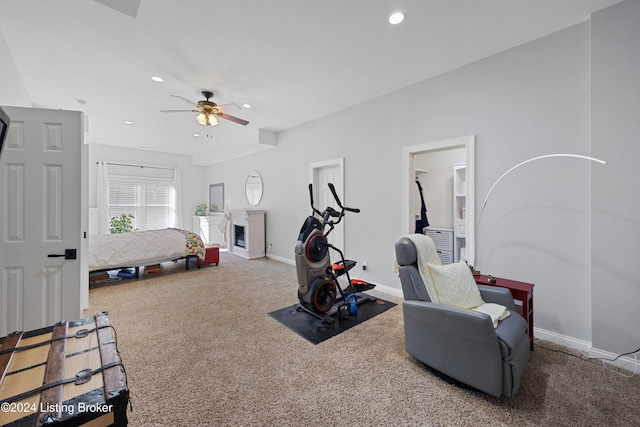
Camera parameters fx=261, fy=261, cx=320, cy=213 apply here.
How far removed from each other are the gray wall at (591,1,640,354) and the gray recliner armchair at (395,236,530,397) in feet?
2.44

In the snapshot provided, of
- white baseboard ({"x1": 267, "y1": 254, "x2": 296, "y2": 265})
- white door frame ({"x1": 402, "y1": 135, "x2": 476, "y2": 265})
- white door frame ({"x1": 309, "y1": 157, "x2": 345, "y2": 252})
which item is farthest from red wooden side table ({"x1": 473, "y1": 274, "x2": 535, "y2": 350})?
white baseboard ({"x1": 267, "y1": 254, "x2": 296, "y2": 265})

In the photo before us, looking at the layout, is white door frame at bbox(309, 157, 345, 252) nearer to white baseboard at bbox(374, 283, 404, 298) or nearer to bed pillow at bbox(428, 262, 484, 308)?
white baseboard at bbox(374, 283, 404, 298)

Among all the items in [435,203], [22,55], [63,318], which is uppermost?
[22,55]

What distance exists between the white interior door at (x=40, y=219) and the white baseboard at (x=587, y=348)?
4.08 metres

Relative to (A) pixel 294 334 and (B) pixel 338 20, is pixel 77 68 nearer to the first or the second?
(B) pixel 338 20

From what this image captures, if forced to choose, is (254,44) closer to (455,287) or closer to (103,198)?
(455,287)

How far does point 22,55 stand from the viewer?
2688 millimetres

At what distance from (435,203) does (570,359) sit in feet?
9.73

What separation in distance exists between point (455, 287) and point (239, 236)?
5.20 m

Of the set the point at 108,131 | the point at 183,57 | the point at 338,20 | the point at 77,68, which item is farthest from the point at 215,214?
the point at 338,20

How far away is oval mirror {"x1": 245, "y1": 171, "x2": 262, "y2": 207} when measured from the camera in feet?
20.1

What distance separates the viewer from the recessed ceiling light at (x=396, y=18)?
2.11 m

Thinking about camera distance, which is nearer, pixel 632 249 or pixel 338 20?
pixel 632 249

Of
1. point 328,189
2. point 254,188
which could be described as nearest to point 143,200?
point 254,188
